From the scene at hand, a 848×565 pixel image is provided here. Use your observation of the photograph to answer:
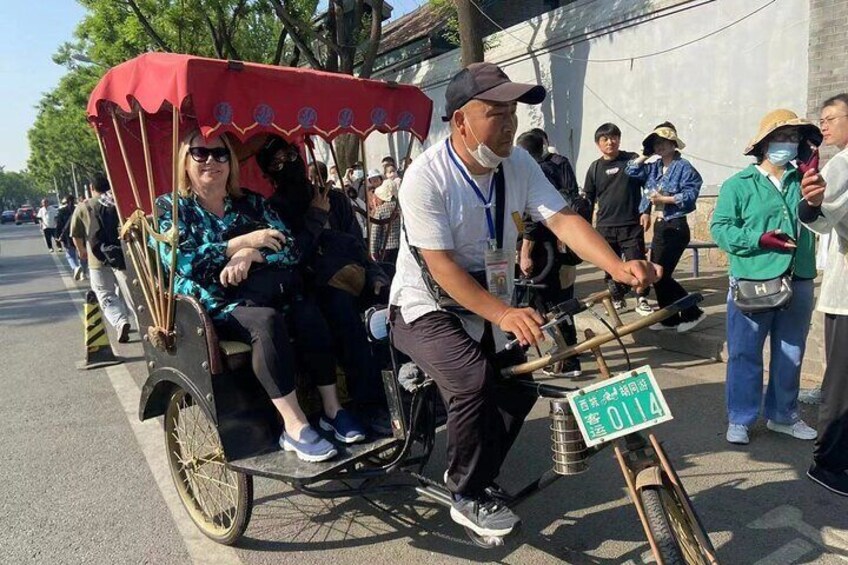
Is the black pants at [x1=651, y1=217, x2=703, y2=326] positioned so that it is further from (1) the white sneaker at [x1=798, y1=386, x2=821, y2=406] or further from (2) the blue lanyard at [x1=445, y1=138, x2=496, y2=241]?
(2) the blue lanyard at [x1=445, y1=138, x2=496, y2=241]

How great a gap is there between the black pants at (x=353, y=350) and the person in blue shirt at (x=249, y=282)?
123 millimetres

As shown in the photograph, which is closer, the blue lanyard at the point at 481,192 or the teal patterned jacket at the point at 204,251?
the blue lanyard at the point at 481,192

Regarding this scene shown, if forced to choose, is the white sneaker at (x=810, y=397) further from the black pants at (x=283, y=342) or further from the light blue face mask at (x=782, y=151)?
the black pants at (x=283, y=342)

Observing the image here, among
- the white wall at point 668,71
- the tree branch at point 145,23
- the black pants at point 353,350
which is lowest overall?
the black pants at point 353,350

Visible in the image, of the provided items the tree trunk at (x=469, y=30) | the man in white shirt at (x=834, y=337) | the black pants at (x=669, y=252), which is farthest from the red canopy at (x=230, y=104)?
the tree trunk at (x=469, y=30)

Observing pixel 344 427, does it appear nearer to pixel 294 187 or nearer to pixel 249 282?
pixel 249 282

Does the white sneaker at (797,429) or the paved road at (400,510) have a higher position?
the white sneaker at (797,429)

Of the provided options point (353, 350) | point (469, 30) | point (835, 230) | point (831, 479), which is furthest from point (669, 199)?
point (469, 30)

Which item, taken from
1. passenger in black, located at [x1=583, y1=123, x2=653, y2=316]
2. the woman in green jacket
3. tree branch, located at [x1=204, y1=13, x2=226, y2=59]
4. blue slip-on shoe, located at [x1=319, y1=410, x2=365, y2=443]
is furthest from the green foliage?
blue slip-on shoe, located at [x1=319, y1=410, x2=365, y2=443]

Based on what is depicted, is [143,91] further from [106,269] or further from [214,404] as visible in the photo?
[106,269]

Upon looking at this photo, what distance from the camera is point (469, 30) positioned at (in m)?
9.60

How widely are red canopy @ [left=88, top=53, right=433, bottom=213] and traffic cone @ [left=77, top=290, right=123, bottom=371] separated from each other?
268 centimetres

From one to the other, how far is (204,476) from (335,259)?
4.19 ft

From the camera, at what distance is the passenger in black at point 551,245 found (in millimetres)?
5109
